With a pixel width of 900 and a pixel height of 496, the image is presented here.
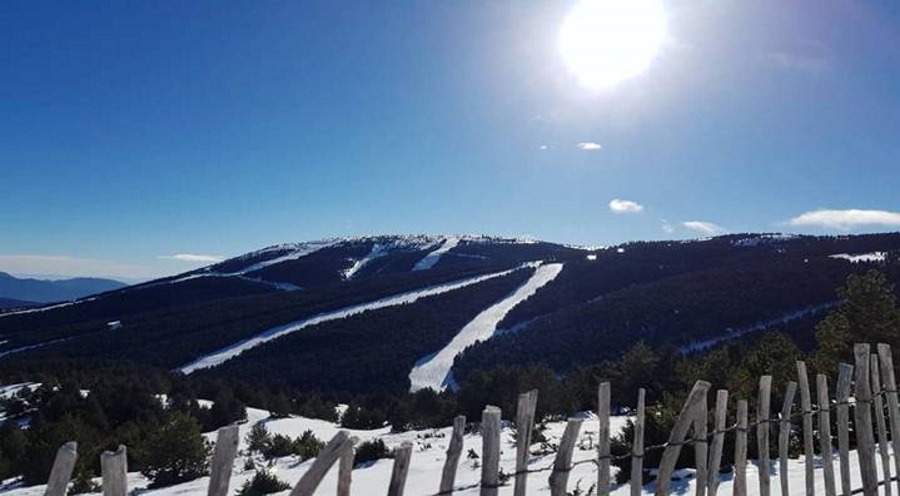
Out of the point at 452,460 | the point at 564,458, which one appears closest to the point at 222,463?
the point at 452,460

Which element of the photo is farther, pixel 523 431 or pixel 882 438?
pixel 882 438

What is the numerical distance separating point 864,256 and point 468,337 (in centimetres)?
4998

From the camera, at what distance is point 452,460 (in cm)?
344

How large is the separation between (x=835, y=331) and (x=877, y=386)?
10356mm

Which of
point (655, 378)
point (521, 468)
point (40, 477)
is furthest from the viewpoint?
point (655, 378)

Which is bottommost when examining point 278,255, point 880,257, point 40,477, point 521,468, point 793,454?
point 40,477

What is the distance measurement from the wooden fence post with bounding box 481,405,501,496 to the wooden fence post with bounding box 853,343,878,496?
3916 millimetres

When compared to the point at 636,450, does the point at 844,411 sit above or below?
above

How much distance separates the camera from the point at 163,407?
73.8 feet

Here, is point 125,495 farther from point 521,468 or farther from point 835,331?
point 835,331

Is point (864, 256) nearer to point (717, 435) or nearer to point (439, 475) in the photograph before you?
point (439, 475)

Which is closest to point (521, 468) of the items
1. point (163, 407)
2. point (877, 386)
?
point (877, 386)

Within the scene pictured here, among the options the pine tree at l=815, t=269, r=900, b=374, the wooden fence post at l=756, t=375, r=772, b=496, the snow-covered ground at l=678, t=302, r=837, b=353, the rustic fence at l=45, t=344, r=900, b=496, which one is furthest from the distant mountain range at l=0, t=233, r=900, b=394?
the wooden fence post at l=756, t=375, r=772, b=496

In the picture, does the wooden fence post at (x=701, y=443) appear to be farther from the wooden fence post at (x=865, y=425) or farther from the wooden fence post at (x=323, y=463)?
the wooden fence post at (x=323, y=463)
